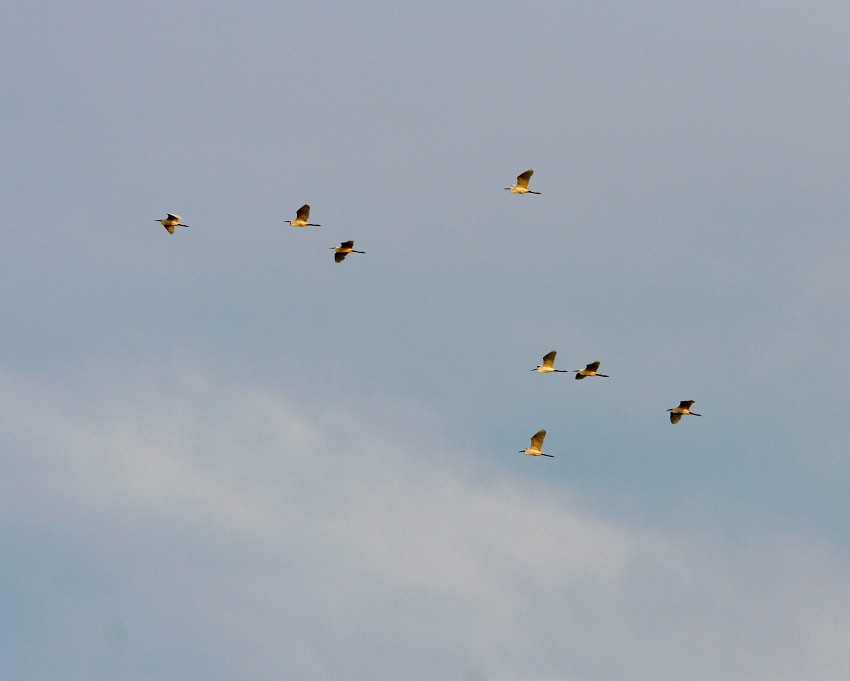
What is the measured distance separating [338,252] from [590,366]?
63.3 ft

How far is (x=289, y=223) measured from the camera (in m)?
104

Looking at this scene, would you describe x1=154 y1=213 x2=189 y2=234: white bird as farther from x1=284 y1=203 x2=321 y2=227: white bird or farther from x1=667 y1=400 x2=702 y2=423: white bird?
x1=667 y1=400 x2=702 y2=423: white bird

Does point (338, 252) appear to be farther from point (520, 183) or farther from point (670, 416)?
point (670, 416)

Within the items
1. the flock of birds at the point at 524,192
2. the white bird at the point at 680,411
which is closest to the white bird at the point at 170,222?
the flock of birds at the point at 524,192

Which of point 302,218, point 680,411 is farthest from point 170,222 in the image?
point 680,411

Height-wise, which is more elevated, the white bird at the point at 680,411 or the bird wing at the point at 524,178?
the bird wing at the point at 524,178

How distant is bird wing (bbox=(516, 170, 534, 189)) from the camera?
341ft

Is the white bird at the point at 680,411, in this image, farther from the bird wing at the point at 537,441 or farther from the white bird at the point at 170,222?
the white bird at the point at 170,222

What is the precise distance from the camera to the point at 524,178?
10419 cm

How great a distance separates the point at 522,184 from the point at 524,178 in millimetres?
479

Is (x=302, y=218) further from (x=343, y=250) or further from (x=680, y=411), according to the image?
(x=680, y=411)

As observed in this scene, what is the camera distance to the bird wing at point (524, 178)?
10379cm

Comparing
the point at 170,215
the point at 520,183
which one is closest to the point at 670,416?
the point at 520,183

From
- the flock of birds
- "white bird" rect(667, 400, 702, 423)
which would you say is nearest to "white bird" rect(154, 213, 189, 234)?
the flock of birds
